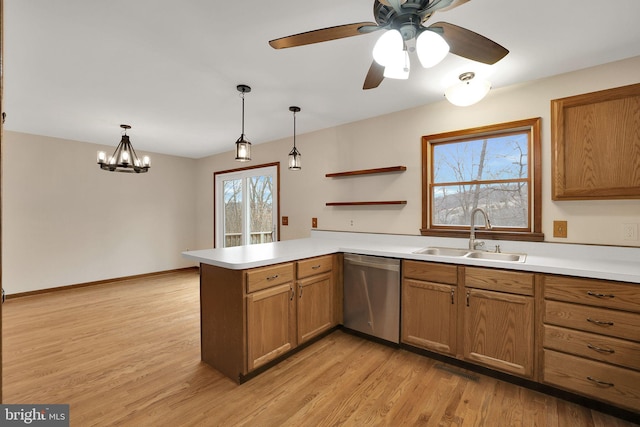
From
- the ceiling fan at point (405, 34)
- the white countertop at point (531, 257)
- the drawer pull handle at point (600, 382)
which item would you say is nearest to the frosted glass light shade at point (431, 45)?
the ceiling fan at point (405, 34)

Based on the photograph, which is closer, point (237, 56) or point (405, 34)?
point (405, 34)

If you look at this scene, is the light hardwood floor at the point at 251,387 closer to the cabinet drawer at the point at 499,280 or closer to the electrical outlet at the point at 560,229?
the cabinet drawer at the point at 499,280

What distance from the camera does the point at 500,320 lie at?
2072mm

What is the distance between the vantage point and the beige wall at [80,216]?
4.00m

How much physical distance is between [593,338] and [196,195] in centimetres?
607

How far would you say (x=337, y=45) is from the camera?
197 cm

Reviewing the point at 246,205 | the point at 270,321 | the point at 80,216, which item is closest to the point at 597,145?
the point at 270,321

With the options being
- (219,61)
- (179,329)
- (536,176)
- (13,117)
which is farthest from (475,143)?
(13,117)

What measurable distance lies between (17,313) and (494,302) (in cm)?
507

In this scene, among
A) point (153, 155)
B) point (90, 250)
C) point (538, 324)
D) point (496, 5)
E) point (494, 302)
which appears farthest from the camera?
point (153, 155)

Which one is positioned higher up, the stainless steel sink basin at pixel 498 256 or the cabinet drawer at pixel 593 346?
the stainless steel sink basin at pixel 498 256

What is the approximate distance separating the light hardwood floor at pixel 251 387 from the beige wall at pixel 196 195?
1318 millimetres

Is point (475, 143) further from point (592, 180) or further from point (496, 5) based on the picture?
point (496, 5)

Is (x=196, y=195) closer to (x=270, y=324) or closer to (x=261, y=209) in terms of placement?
(x=261, y=209)
